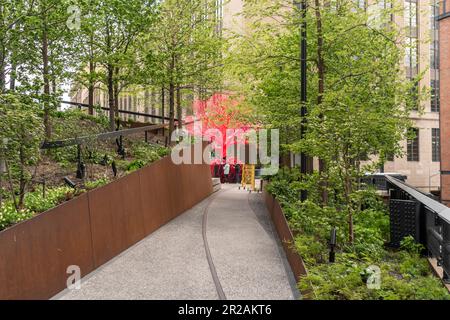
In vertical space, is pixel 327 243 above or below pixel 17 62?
below

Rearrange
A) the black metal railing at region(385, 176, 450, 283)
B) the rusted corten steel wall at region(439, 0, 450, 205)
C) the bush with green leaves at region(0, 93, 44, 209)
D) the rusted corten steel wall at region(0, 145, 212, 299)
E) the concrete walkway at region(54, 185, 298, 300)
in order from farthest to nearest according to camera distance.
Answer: the rusted corten steel wall at region(439, 0, 450, 205) < the concrete walkway at region(54, 185, 298, 300) < the bush with green leaves at region(0, 93, 44, 209) < the black metal railing at region(385, 176, 450, 283) < the rusted corten steel wall at region(0, 145, 212, 299)

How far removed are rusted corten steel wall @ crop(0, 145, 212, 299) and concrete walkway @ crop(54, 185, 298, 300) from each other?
0.36 metres

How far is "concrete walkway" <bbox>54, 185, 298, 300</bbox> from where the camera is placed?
26.4ft

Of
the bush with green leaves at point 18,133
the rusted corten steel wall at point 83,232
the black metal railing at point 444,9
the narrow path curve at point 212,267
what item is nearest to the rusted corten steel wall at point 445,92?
the black metal railing at point 444,9

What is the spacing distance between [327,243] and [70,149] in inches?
372

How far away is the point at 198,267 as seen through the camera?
31.6 ft

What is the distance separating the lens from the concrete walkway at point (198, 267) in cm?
805

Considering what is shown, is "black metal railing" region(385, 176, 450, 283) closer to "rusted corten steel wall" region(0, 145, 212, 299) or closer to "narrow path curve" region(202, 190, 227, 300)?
"narrow path curve" region(202, 190, 227, 300)

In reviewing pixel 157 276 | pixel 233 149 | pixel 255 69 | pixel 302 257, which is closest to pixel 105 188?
pixel 157 276

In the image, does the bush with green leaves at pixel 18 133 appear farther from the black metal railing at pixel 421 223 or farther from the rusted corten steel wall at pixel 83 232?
the black metal railing at pixel 421 223

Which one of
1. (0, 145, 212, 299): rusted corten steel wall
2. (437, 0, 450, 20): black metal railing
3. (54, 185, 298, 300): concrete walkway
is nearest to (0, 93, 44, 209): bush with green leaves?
(0, 145, 212, 299): rusted corten steel wall

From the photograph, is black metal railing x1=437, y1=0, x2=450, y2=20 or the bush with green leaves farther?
black metal railing x1=437, y1=0, x2=450, y2=20

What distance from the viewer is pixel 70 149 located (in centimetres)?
1444
